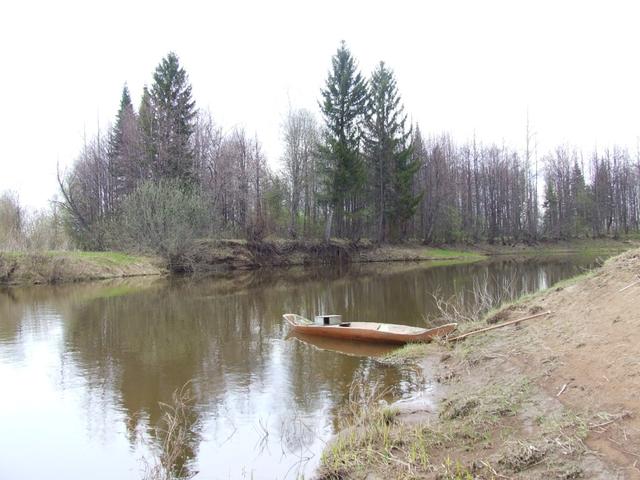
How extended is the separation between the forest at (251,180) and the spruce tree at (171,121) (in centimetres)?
8

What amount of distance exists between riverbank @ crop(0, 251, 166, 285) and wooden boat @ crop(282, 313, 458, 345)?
63.8ft

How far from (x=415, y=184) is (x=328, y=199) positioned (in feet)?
46.4

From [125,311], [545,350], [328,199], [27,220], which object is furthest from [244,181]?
[545,350]

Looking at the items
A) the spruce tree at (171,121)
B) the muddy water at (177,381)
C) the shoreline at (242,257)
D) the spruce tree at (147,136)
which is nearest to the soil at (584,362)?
the muddy water at (177,381)

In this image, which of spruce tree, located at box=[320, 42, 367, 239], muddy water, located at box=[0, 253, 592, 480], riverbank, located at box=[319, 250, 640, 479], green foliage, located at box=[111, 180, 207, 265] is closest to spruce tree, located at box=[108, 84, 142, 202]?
green foliage, located at box=[111, 180, 207, 265]

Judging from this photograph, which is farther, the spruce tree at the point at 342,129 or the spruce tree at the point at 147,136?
the spruce tree at the point at 342,129

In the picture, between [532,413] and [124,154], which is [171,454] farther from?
[124,154]

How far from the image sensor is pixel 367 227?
47750 mm

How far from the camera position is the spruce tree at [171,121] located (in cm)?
3816

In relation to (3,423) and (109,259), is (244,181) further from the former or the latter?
(3,423)

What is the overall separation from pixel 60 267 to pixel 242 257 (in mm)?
13646

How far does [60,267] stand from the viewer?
27734mm

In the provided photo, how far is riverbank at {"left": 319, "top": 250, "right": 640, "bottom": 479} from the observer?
4.42 metres

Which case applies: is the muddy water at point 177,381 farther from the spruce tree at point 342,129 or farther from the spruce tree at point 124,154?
the spruce tree at point 342,129
